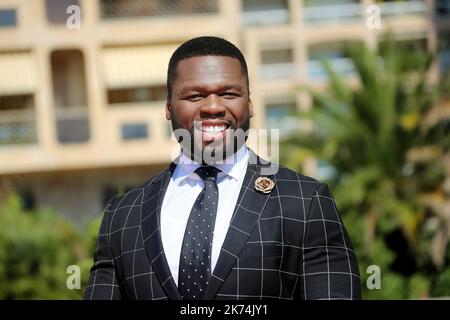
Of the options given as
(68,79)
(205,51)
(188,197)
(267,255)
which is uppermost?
(205,51)

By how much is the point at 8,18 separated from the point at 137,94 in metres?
3.87

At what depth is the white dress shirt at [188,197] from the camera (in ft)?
7.04

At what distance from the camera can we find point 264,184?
220cm

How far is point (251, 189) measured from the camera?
86.0 inches

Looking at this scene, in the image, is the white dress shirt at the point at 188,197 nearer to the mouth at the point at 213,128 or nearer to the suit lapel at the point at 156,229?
the suit lapel at the point at 156,229

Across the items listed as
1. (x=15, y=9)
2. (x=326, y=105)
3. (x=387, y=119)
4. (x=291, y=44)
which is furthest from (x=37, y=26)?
(x=387, y=119)

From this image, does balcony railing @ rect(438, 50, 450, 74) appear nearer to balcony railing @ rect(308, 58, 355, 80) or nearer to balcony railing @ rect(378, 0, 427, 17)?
balcony railing @ rect(378, 0, 427, 17)

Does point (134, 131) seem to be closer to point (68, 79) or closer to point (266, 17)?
point (68, 79)

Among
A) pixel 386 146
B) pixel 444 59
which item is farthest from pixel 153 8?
pixel 386 146

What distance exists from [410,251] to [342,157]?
78.7 inches

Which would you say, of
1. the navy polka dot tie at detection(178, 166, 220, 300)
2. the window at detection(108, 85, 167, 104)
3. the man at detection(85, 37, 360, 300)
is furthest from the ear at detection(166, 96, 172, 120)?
the window at detection(108, 85, 167, 104)

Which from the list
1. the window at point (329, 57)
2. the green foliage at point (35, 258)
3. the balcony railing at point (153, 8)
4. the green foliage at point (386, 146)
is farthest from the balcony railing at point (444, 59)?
the green foliage at point (35, 258)

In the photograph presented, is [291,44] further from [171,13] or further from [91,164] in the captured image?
[91,164]

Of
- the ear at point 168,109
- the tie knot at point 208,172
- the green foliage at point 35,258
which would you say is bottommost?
the green foliage at point 35,258
